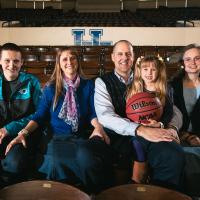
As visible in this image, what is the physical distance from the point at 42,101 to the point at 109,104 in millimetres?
421

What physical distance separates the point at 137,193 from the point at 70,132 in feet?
2.43

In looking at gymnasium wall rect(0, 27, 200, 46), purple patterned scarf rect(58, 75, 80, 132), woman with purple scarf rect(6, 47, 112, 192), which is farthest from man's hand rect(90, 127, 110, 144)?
gymnasium wall rect(0, 27, 200, 46)

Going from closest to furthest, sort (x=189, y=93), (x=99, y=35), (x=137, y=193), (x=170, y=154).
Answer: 1. (x=137, y=193)
2. (x=170, y=154)
3. (x=189, y=93)
4. (x=99, y=35)

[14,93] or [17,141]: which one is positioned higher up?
[14,93]

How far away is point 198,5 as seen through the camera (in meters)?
12.8

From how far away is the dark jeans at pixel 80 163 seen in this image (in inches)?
67.0

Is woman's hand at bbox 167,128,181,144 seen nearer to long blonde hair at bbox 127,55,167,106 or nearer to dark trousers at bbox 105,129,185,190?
dark trousers at bbox 105,129,185,190

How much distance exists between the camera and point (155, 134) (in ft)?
5.68

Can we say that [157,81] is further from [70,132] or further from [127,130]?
[70,132]

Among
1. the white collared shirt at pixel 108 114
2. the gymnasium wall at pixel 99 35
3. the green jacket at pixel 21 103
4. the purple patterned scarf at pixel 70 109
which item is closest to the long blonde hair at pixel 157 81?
the white collared shirt at pixel 108 114

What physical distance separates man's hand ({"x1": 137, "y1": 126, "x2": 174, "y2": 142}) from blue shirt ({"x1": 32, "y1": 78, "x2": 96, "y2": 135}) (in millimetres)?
409

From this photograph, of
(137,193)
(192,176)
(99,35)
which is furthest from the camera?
(99,35)

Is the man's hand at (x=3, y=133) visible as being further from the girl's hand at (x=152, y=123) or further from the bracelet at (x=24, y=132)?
the girl's hand at (x=152, y=123)

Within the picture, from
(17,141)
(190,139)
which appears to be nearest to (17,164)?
(17,141)
